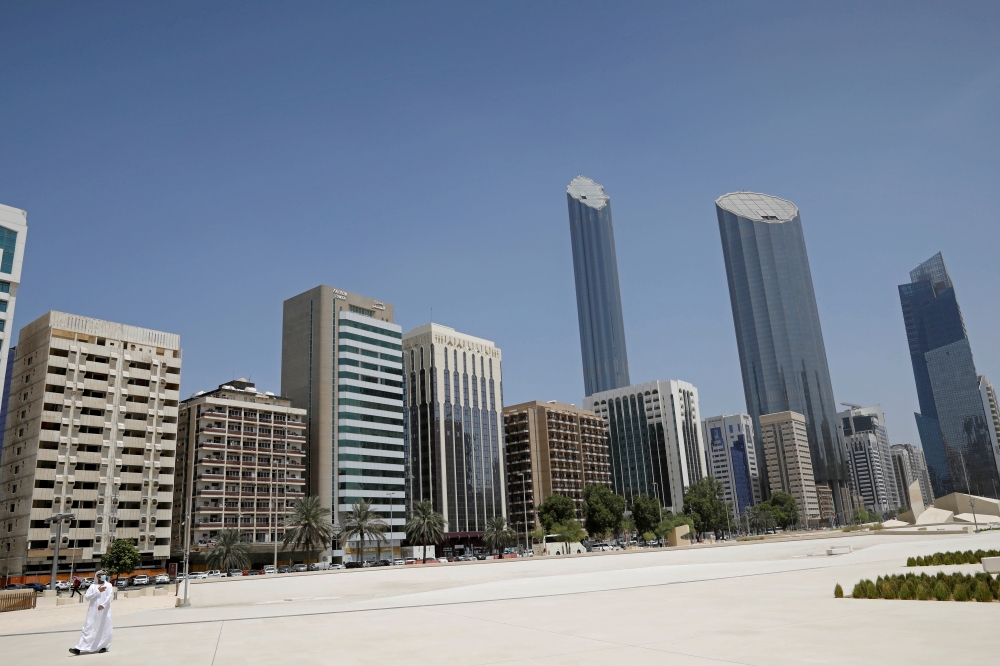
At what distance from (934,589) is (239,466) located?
115m

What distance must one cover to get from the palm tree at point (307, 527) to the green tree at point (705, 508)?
8291 centimetres

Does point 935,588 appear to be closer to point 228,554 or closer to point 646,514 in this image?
point 228,554

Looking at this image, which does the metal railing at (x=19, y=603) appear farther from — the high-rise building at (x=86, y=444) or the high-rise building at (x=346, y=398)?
the high-rise building at (x=346, y=398)

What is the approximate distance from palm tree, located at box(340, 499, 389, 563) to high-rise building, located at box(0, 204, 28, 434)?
2119 inches

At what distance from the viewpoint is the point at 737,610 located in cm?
1831

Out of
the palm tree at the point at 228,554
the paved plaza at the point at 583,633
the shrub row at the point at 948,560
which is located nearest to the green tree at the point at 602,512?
A: the palm tree at the point at 228,554

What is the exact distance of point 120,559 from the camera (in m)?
86.8

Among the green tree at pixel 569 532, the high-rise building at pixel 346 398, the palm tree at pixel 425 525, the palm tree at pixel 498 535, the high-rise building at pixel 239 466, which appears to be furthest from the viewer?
the palm tree at pixel 498 535

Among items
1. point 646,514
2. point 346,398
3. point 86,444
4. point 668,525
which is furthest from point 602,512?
point 86,444

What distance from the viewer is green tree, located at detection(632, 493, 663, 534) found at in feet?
472

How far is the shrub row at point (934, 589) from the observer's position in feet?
56.6

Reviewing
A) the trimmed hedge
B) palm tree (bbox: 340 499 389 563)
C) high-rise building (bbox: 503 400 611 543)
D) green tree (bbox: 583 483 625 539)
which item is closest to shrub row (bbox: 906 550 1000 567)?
the trimmed hedge

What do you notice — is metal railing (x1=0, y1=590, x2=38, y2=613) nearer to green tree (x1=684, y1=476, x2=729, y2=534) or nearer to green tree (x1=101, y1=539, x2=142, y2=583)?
green tree (x1=101, y1=539, x2=142, y2=583)

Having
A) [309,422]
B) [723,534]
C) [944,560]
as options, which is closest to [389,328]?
[309,422]
